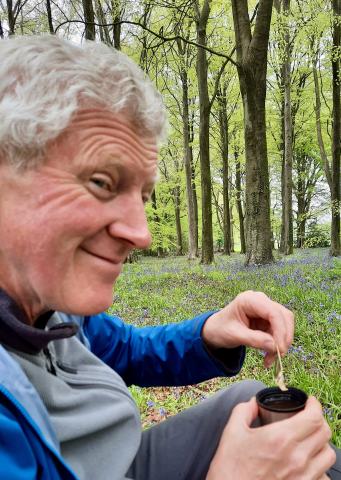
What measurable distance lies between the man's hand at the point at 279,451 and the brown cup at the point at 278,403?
0.02 m

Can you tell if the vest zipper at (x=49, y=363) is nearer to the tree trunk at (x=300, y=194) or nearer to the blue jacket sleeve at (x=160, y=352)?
the blue jacket sleeve at (x=160, y=352)

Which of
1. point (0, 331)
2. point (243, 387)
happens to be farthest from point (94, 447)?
point (243, 387)

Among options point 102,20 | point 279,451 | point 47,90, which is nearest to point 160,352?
point 279,451

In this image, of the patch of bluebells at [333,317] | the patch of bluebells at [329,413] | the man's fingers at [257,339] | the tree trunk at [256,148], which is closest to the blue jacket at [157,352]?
the man's fingers at [257,339]

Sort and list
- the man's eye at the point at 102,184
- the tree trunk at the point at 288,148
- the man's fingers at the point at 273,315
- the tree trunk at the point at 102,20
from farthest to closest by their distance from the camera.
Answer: the tree trunk at the point at 288,148, the tree trunk at the point at 102,20, the man's fingers at the point at 273,315, the man's eye at the point at 102,184

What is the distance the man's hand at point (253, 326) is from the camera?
1.46 meters

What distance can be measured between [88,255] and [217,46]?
57.2 ft

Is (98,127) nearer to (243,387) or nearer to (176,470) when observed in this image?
(243,387)

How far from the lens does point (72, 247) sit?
99 centimetres

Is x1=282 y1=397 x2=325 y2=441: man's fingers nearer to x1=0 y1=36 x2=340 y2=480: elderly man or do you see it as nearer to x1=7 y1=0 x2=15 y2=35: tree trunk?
x1=0 y1=36 x2=340 y2=480: elderly man

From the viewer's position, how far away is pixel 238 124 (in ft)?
71.7

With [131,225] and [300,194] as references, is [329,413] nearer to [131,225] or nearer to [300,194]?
[131,225]

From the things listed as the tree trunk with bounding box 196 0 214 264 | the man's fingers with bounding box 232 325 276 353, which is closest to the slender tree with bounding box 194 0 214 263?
the tree trunk with bounding box 196 0 214 264

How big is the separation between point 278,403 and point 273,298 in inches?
171
